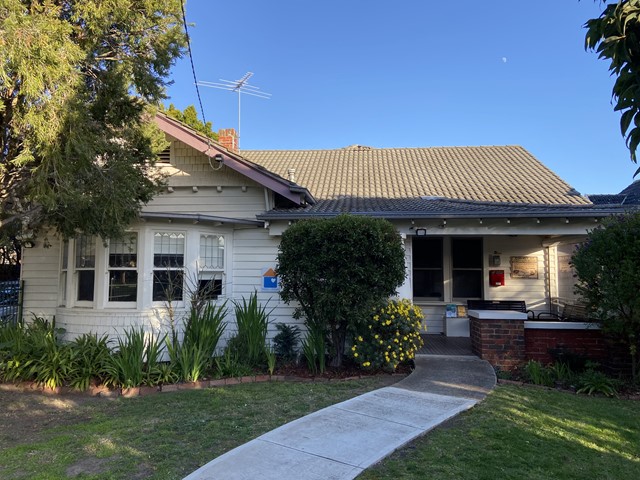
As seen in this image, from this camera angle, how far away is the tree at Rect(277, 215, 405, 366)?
23.8 feet

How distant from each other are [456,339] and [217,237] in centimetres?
606

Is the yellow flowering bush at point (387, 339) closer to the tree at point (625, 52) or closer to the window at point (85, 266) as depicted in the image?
the window at point (85, 266)

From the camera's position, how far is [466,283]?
Answer: 11773 millimetres

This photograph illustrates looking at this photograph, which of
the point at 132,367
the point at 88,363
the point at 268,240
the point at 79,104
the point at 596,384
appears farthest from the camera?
the point at 268,240

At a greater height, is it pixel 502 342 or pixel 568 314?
pixel 568 314

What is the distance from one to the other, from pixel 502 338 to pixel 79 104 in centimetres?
750

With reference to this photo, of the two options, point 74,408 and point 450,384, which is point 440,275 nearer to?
point 450,384

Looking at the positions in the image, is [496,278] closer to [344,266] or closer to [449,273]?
[449,273]

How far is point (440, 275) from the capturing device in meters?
11.8

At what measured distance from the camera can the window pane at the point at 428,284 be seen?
1179cm

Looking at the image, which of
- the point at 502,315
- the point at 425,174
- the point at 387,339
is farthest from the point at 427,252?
the point at 387,339

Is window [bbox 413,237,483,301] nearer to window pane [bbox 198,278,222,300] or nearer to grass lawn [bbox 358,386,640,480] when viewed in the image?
window pane [bbox 198,278,222,300]

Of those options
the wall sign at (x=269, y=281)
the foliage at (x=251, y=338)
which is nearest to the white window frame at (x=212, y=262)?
the wall sign at (x=269, y=281)

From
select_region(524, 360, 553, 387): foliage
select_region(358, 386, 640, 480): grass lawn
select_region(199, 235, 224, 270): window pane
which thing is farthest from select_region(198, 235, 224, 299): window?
select_region(524, 360, 553, 387): foliage
